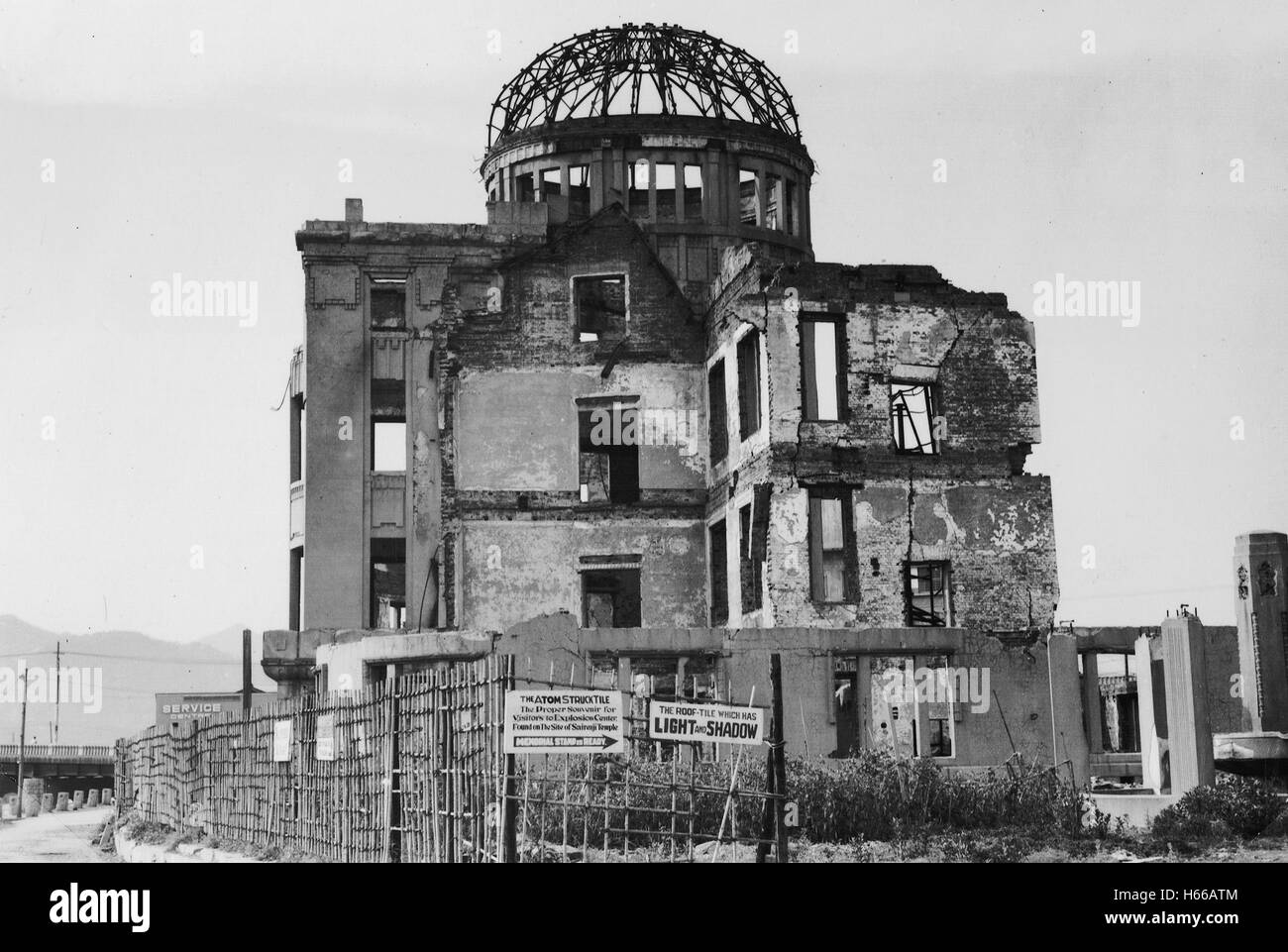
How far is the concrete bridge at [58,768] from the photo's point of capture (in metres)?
64.0

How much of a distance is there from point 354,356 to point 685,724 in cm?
2313

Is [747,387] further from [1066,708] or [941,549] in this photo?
[1066,708]

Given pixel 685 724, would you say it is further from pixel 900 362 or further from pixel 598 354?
pixel 598 354

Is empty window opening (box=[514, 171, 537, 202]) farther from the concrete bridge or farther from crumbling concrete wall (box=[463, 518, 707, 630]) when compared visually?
the concrete bridge

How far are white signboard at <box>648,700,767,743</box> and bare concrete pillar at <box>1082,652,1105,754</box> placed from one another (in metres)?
12.6

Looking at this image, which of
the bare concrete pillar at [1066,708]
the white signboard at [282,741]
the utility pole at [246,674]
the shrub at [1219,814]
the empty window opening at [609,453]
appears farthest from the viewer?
the utility pole at [246,674]

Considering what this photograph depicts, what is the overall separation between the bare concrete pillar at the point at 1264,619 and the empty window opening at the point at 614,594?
509 inches

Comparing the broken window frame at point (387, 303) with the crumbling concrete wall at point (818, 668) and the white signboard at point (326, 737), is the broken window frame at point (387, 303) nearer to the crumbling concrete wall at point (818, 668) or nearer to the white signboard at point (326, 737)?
the crumbling concrete wall at point (818, 668)

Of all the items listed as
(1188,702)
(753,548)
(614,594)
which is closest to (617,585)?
(614,594)

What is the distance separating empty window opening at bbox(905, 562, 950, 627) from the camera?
27.8 metres

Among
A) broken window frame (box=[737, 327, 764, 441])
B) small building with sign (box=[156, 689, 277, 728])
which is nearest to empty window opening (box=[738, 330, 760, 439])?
broken window frame (box=[737, 327, 764, 441])

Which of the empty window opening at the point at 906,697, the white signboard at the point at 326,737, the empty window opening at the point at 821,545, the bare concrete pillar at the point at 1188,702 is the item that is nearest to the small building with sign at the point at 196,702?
the empty window opening at the point at 821,545

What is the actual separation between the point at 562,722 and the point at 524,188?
2534cm
